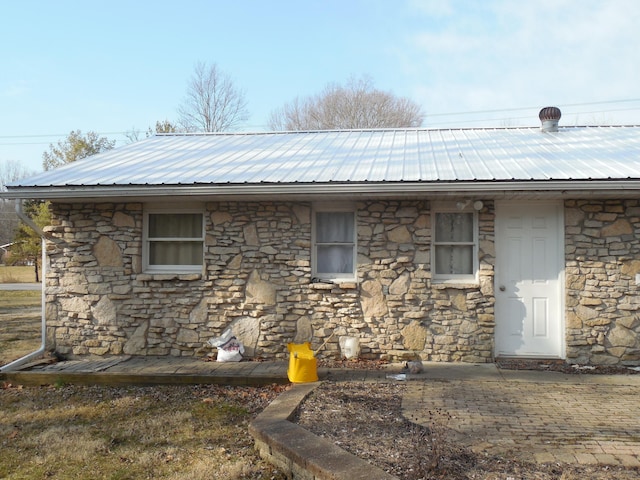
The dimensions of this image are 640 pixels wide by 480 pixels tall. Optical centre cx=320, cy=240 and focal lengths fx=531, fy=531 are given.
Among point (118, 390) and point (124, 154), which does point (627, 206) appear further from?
point (124, 154)

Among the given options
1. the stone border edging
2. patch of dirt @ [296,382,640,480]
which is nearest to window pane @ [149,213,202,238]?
patch of dirt @ [296,382,640,480]

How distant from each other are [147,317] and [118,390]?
4.94 feet

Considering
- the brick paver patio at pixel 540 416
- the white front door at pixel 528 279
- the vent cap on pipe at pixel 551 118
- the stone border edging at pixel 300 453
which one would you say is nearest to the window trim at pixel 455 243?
the white front door at pixel 528 279

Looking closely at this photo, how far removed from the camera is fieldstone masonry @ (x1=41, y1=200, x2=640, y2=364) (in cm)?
721

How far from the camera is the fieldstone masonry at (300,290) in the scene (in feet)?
23.7

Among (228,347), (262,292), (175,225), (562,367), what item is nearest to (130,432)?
(228,347)

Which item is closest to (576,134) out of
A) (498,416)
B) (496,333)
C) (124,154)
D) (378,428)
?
(496,333)

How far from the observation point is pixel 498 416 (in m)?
5.06

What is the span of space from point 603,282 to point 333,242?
147 inches

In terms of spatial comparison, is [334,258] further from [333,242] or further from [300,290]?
[300,290]

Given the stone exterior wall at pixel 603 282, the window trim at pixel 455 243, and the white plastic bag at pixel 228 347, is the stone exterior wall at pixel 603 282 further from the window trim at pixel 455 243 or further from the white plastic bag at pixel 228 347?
the white plastic bag at pixel 228 347

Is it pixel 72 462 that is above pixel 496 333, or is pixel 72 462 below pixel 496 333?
below

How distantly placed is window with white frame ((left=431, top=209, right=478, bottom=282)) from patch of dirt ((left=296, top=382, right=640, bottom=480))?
2319mm

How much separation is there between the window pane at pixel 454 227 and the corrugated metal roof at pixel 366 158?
0.69 meters
